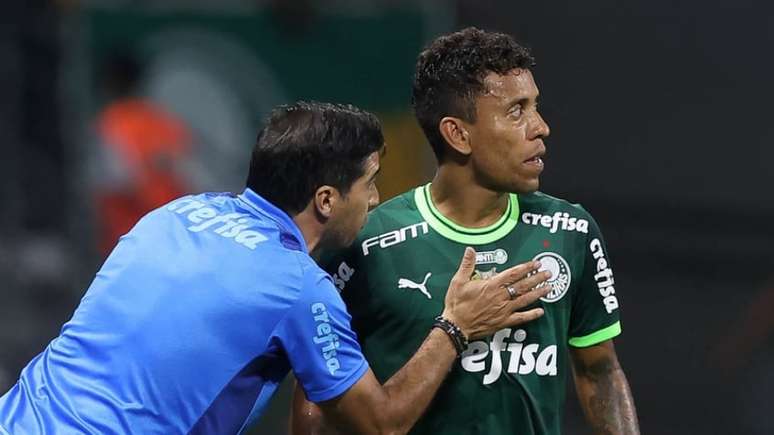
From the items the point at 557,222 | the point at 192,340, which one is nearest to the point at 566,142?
the point at 557,222

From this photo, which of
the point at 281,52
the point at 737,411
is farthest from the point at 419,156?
the point at 737,411

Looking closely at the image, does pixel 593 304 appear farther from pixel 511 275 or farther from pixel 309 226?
pixel 309 226

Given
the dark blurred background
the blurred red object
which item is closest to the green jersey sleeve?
the dark blurred background

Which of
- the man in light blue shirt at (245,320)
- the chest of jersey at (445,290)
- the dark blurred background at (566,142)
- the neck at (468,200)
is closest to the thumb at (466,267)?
the man in light blue shirt at (245,320)

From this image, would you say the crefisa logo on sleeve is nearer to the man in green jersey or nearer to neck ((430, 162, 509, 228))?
the man in green jersey

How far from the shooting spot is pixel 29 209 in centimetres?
1081

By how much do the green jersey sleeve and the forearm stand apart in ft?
0.31

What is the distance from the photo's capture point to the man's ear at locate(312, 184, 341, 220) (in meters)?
4.50

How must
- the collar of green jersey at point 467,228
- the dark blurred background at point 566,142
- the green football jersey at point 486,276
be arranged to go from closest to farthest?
1. the green football jersey at point 486,276
2. the collar of green jersey at point 467,228
3. the dark blurred background at point 566,142

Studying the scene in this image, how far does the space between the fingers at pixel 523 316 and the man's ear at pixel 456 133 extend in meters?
0.54

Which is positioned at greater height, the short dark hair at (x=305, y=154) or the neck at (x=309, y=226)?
the short dark hair at (x=305, y=154)

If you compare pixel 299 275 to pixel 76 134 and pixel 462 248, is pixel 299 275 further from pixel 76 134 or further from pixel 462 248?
pixel 76 134

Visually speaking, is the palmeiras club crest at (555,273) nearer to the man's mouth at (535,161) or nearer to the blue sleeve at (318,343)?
the man's mouth at (535,161)

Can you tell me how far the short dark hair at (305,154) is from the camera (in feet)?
14.7
